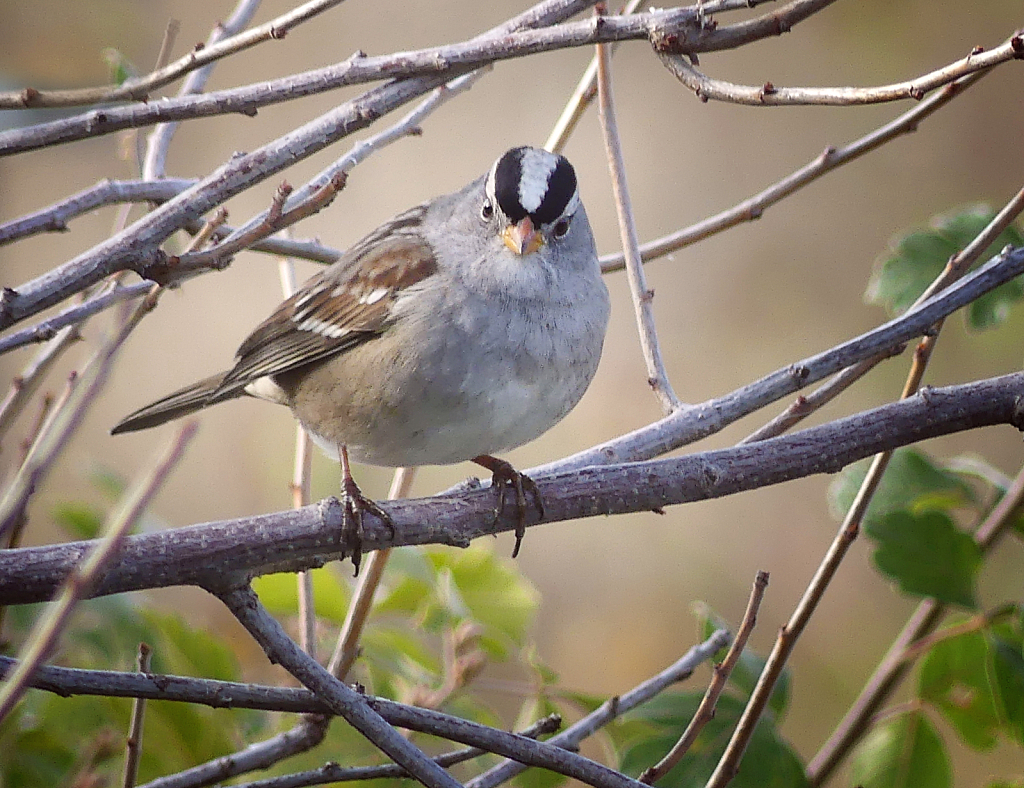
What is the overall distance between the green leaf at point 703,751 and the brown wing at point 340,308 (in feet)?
2.29

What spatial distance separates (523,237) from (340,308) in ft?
1.12

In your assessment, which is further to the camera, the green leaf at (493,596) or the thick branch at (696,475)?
the green leaf at (493,596)

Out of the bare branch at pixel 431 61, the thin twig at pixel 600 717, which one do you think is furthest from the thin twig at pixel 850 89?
the thin twig at pixel 600 717

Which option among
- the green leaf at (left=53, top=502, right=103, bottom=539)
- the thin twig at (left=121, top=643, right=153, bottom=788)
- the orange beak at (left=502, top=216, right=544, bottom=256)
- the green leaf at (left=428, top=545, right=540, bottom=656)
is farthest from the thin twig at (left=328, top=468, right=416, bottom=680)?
the orange beak at (left=502, top=216, right=544, bottom=256)

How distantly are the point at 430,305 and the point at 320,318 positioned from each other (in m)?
0.29

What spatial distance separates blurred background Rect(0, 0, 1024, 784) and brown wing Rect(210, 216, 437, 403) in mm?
1259

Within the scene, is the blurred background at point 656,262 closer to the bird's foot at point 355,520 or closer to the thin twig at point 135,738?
the bird's foot at point 355,520

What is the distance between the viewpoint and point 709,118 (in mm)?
3750

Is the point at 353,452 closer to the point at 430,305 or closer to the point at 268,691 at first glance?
the point at 430,305

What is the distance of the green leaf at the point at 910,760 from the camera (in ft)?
5.06

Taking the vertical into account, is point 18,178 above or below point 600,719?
above

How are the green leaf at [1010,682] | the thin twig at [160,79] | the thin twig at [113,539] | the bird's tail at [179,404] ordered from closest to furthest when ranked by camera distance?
the thin twig at [113,539]
the thin twig at [160,79]
the green leaf at [1010,682]
the bird's tail at [179,404]

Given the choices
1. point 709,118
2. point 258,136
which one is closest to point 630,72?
point 709,118

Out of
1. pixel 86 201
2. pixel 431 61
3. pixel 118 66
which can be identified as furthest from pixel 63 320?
pixel 118 66
